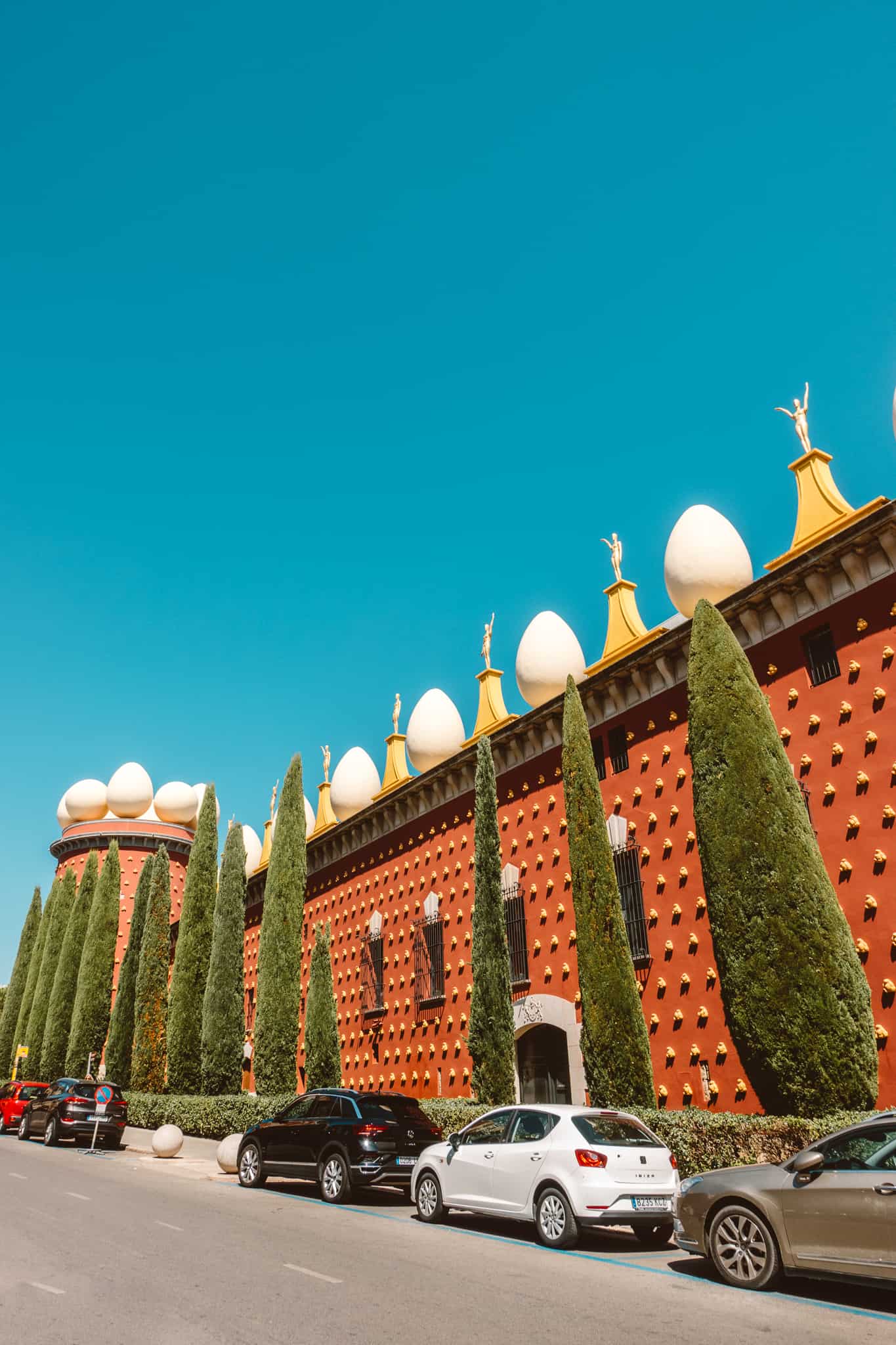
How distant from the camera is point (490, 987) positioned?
54.4ft

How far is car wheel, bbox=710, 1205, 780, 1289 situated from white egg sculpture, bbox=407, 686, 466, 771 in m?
16.8

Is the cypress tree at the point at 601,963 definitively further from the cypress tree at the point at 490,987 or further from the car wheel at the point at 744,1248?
the car wheel at the point at 744,1248

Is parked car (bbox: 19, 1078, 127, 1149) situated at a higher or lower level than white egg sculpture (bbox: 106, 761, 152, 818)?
lower

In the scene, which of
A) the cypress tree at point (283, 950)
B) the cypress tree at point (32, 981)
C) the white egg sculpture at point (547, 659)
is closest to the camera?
the white egg sculpture at point (547, 659)

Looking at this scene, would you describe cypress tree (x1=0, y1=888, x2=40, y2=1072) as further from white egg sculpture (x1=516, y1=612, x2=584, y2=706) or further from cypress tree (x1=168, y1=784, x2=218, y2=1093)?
white egg sculpture (x1=516, y1=612, x2=584, y2=706)

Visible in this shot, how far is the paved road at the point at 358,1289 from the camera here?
19.9ft

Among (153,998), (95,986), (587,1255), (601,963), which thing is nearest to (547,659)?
Answer: (601,963)

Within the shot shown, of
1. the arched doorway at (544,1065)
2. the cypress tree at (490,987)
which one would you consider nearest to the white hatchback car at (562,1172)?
the cypress tree at (490,987)

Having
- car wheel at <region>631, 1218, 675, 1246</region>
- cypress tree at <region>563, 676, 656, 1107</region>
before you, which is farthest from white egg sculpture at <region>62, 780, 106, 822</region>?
car wheel at <region>631, 1218, 675, 1246</region>

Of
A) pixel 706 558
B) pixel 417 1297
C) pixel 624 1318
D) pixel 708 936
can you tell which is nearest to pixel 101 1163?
pixel 708 936

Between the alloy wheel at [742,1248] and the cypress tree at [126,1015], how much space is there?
2562 cm

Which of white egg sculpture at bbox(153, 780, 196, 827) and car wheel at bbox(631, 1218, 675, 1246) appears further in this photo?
white egg sculpture at bbox(153, 780, 196, 827)

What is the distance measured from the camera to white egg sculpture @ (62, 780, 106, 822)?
48406 millimetres

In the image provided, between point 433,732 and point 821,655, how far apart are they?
39.1ft
